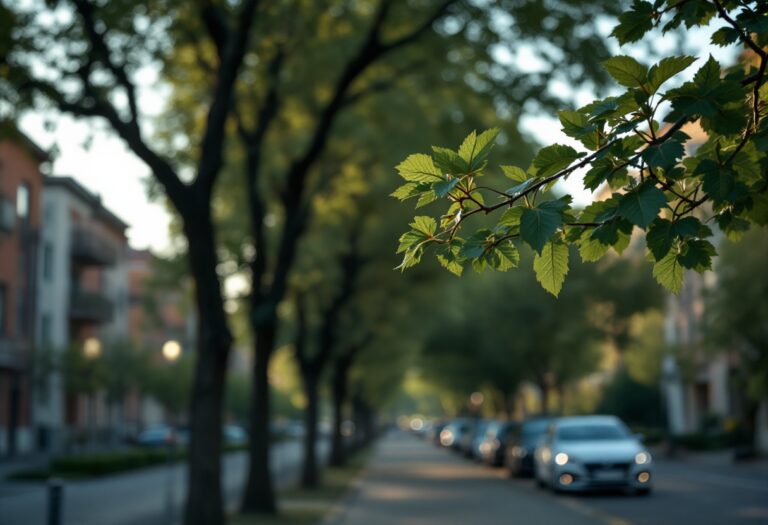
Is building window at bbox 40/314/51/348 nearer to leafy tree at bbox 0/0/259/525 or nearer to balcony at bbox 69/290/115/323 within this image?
balcony at bbox 69/290/115/323

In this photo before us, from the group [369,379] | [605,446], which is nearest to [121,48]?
[605,446]

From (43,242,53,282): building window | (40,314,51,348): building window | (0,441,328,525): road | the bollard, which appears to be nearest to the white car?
(0,441,328,525): road

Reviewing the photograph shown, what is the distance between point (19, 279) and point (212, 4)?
110 ft

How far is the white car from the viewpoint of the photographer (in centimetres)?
2077

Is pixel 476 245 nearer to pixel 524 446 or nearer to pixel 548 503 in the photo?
pixel 548 503

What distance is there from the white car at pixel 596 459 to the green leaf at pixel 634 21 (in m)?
17.1

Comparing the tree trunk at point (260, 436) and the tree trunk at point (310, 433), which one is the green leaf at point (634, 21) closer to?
the tree trunk at point (260, 436)

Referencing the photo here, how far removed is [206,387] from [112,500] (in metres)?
12.4

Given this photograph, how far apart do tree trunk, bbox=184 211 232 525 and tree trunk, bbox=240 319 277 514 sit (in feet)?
12.2

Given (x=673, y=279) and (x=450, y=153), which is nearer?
(x=450, y=153)

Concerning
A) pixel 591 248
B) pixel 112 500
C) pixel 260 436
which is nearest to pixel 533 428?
pixel 112 500

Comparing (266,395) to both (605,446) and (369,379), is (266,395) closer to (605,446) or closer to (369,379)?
(605,446)

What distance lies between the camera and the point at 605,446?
69.7 feet

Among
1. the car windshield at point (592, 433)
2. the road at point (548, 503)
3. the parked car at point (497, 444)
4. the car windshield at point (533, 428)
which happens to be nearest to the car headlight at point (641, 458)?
the road at point (548, 503)
